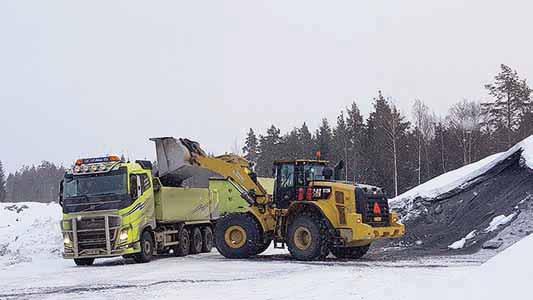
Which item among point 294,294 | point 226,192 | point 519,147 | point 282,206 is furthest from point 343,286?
point 519,147

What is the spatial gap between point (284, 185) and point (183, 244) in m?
5.39

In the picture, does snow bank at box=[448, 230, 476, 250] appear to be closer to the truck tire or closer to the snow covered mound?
the truck tire

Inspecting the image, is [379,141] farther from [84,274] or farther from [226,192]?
[84,274]

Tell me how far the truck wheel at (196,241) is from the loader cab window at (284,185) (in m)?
5.59

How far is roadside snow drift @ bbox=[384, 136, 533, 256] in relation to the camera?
66.4 ft

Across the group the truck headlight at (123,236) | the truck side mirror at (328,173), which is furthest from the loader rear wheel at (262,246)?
the truck headlight at (123,236)

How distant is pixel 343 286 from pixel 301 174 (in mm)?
7864

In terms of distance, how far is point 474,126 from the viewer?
70.8 m

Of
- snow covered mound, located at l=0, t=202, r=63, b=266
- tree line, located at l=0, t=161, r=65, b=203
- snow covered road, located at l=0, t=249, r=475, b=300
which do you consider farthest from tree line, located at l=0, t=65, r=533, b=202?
tree line, located at l=0, t=161, r=65, b=203

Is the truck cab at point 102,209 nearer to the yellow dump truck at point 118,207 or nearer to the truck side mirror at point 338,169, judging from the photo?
the yellow dump truck at point 118,207

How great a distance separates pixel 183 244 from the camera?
23375mm

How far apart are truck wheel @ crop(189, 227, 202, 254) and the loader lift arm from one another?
3.29 m

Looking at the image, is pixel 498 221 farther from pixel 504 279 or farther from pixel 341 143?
pixel 341 143

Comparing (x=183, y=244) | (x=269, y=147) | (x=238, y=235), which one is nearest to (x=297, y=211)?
(x=238, y=235)
